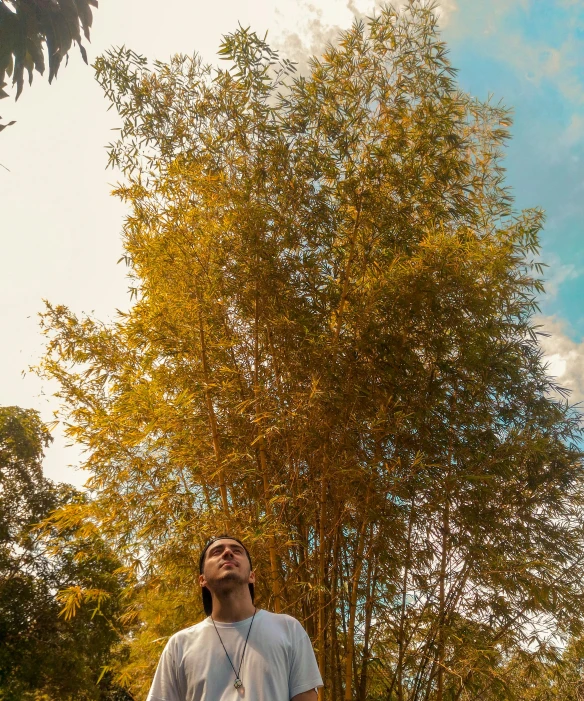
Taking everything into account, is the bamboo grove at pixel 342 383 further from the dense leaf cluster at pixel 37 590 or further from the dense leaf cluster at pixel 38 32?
the dense leaf cluster at pixel 37 590

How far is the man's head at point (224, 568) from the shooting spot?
1.64 metres

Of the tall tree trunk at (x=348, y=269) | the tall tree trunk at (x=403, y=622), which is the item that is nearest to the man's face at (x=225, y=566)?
the tall tree trunk at (x=348, y=269)

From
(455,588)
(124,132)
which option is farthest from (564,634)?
(124,132)

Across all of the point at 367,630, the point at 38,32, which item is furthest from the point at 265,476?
the point at 38,32

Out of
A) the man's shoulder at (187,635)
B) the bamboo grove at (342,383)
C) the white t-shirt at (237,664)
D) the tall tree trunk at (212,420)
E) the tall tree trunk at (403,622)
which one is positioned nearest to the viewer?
the white t-shirt at (237,664)

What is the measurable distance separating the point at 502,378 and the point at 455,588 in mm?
1460

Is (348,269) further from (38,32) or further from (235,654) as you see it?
(235,654)

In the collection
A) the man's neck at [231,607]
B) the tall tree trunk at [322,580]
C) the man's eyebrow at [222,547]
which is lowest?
the man's neck at [231,607]

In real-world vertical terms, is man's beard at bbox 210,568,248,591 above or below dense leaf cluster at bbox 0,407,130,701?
below

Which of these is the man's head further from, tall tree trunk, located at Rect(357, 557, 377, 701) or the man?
tall tree trunk, located at Rect(357, 557, 377, 701)

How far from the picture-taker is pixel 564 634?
4.52 metres

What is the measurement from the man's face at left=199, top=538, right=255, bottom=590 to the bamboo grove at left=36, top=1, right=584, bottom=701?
2006 mm

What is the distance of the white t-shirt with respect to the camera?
4.93 feet

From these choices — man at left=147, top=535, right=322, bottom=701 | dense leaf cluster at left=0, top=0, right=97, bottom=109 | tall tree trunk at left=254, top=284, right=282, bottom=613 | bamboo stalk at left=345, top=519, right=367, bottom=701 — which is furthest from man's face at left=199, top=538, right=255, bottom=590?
bamboo stalk at left=345, top=519, right=367, bottom=701
